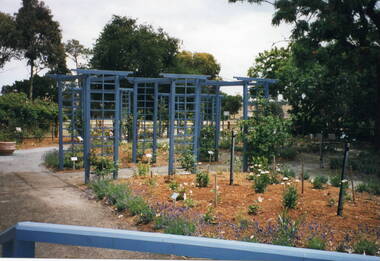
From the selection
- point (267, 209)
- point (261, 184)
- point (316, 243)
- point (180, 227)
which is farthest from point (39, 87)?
point (316, 243)

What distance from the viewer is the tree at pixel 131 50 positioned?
3222 cm

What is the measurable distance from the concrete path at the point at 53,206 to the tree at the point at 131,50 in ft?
78.6

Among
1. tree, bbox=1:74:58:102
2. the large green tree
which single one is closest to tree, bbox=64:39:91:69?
tree, bbox=1:74:58:102

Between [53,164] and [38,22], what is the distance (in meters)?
11.8

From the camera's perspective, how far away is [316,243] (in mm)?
4043

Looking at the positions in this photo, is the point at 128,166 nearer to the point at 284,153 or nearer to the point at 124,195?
the point at 124,195

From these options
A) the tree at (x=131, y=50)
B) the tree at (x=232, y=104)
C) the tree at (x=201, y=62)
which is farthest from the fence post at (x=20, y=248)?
the tree at (x=201, y=62)

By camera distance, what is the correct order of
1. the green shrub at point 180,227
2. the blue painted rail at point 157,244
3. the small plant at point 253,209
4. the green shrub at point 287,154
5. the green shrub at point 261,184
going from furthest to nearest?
1. the green shrub at point 287,154
2. the green shrub at point 261,184
3. the small plant at point 253,209
4. the green shrub at point 180,227
5. the blue painted rail at point 157,244

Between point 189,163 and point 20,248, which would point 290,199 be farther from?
point 20,248

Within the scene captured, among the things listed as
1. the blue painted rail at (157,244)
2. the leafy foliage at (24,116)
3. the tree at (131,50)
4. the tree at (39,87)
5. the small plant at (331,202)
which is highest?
the tree at (131,50)

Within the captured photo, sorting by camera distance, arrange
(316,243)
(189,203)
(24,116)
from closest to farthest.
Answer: (316,243) → (189,203) → (24,116)

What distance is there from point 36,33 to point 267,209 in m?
18.3

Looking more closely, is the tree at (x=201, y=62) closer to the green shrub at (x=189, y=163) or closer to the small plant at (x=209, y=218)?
the green shrub at (x=189, y=163)

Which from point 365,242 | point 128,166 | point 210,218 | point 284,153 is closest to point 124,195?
point 210,218
